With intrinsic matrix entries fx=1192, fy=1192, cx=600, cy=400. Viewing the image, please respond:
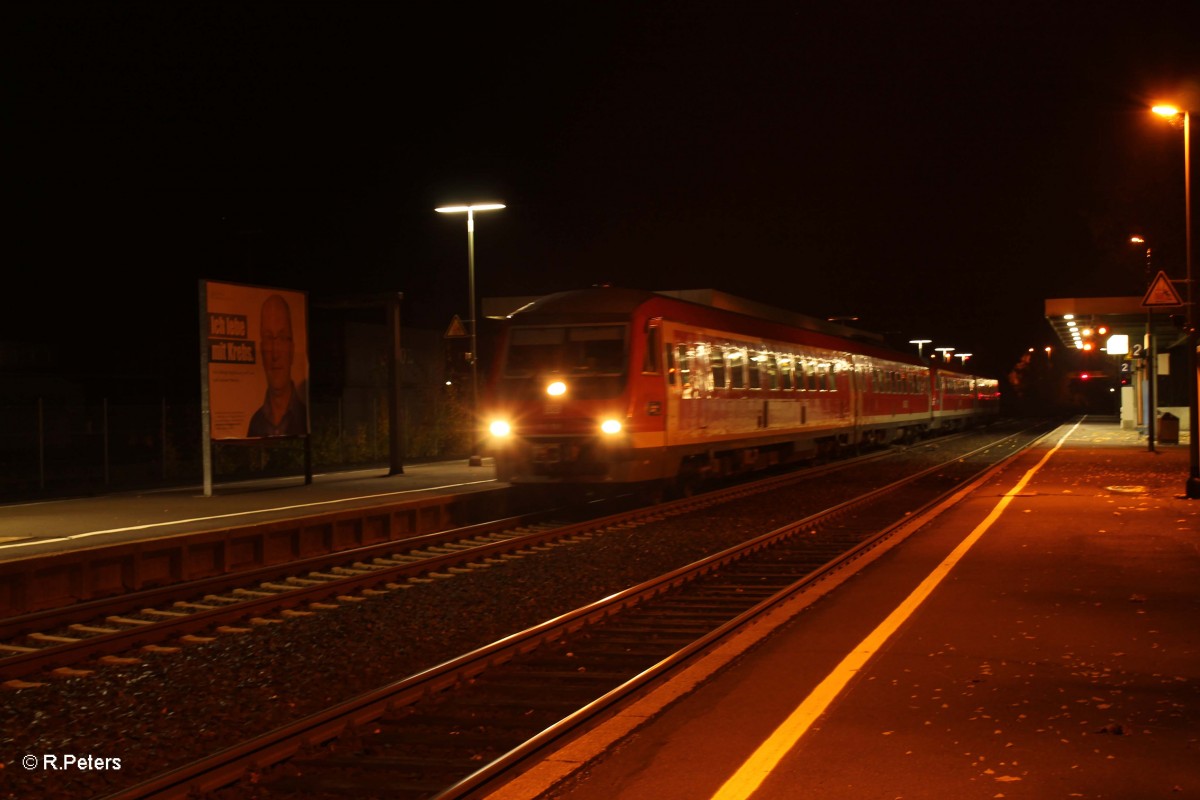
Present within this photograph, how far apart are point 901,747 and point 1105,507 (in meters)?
14.3

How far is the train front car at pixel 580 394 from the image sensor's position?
698 inches

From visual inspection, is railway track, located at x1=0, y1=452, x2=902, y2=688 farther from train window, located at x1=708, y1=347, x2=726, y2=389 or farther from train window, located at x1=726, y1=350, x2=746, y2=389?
train window, located at x1=726, y1=350, x2=746, y2=389

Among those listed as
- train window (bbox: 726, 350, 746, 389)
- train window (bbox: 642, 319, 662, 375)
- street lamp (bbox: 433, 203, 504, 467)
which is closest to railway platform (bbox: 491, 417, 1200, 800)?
train window (bbox: 642, 319, 662, 375)

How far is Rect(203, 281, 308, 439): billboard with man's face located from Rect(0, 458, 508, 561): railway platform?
1.36 metres

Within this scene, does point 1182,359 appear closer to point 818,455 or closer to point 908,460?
point 908,460

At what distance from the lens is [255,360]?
2148 centimetres

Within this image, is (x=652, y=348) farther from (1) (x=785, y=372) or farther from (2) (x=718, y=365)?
(1) (x=785, y=372)

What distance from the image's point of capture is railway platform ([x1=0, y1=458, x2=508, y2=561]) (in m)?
15.9

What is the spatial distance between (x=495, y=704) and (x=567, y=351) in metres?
11.2

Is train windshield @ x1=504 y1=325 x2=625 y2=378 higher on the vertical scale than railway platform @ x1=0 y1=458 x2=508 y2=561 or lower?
higher

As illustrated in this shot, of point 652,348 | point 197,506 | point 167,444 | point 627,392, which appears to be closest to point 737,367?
point 652,348

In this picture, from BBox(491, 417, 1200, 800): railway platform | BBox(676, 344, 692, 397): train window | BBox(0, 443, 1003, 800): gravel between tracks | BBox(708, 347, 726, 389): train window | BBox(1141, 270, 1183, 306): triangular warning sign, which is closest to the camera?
BBox(491, 417, 1200, 800): railway platform

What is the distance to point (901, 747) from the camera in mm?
6137

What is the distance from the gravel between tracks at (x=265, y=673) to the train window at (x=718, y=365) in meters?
6.88
